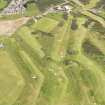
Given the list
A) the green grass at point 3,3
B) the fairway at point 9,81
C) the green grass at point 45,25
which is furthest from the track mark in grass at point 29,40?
the green grass at point 3,3

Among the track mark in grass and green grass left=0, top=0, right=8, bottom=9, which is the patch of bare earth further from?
green grass left=0, top=0, right=8, bottom=9

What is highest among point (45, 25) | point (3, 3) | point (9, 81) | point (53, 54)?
point (53, 54)

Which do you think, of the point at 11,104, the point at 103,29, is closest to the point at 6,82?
the point at 11,104

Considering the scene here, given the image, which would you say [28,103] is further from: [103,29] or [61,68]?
[103,29]

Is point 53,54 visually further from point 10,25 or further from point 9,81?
point 10,25

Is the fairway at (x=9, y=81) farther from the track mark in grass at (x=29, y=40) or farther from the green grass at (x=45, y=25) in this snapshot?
the green grass at (x=45, y=25)

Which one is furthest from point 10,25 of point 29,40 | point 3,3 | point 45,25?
point 3,3

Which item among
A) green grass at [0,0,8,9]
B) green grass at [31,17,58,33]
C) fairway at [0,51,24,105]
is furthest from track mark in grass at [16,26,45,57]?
green grass at [0,0,8,9]
